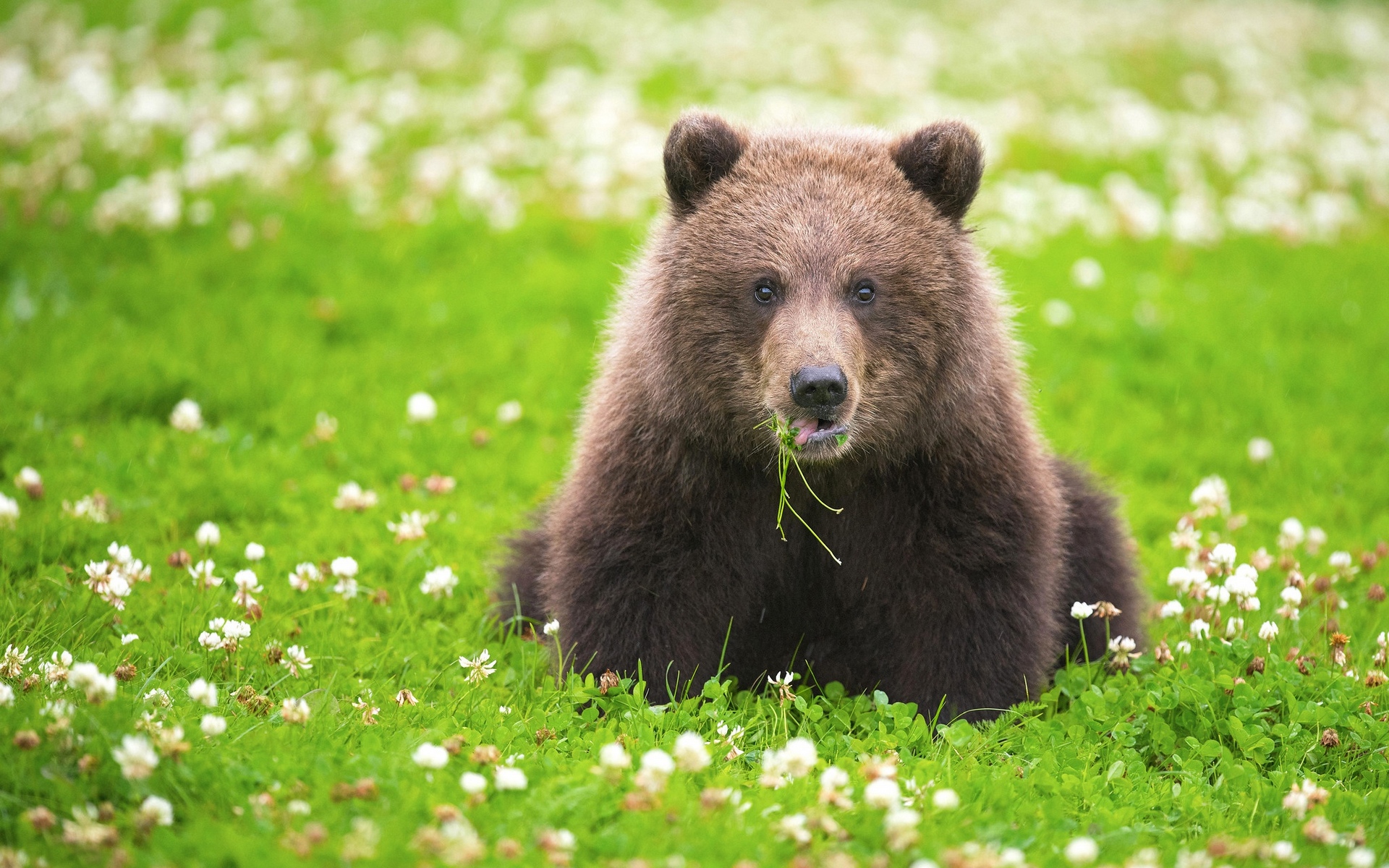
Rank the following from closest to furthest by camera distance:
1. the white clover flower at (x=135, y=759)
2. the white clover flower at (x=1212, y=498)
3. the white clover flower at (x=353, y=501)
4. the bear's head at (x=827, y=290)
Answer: the white clover flower at (x=135, y=759) → the bear's head at (x=827, y=290) → the white clover flower at (x=1212, y=498) → the white clover flower at (x=353, y=501)

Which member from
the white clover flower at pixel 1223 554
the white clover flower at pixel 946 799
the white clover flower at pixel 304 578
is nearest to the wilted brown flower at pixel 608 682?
the white clover flower at pixel 946 799

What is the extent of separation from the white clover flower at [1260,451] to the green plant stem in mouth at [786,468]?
12.2ft

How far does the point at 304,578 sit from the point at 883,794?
286 cm

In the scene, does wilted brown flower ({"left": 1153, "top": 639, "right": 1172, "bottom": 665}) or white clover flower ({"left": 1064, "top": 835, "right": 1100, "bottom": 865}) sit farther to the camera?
wilted brown flower ({"left": 1153, "top": 639, "right": 1172, "bottom": 665})

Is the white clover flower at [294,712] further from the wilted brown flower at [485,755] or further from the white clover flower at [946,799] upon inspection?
the white clover flower at [946,799]

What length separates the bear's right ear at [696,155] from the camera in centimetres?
474

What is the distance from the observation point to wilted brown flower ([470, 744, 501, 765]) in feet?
12.1

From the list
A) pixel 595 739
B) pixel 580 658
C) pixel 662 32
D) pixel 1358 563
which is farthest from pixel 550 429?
pixel 662 32

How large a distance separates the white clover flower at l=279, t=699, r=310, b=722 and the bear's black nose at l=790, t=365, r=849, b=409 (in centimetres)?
184

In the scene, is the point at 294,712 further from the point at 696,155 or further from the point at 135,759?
the point at 696,155

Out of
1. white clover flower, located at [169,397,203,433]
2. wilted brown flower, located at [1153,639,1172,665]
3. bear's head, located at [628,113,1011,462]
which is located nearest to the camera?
bear's head, located at [628,113,1011,462]

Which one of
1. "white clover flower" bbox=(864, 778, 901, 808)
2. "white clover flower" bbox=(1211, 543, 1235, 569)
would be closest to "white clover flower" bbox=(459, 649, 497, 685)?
"white clover flower" bbox=(864, 778, 901, 808)

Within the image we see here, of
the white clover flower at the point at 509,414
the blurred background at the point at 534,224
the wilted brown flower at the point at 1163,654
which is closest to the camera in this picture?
the wilted brown flower at the point at 1163,654

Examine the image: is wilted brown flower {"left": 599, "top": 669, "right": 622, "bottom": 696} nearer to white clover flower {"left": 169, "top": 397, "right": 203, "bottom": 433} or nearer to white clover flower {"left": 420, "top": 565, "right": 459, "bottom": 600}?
white clover flower {"left": 420, "top": 565, "right": 459, "bottom": 600}
